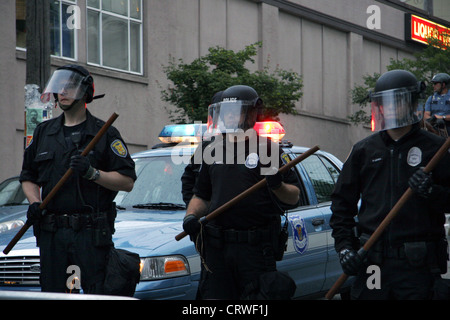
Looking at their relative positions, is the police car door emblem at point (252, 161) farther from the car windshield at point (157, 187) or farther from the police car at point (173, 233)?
the car windshield at point (157, 187)

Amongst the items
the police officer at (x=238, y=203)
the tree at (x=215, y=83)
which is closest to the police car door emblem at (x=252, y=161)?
the police officer at (x=238, y=203)

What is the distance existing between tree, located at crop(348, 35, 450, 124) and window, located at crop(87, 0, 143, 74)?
7.98m

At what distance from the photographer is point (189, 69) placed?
681 inches

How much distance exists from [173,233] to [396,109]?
2.13 metres

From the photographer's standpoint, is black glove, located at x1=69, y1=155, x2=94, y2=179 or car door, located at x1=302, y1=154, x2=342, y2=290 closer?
black glove, located at x1=69, y1=155, x2=94, y2=179

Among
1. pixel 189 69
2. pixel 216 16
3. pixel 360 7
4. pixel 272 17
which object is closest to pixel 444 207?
pixel 189 69

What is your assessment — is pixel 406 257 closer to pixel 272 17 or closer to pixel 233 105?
pixel 233 105

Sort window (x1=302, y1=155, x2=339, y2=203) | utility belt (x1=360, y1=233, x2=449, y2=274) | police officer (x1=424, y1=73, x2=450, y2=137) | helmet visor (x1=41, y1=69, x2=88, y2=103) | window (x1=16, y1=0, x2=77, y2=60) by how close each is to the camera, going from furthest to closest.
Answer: window (x1=16, y1=0, x2=77, y2=60) → police officer (x1=424, y1=73, x2=450, y2=137) → window (x1=302, y1=155, x2=339, y2=203) → helmet visor (x1=41, y1=69, x2=88, y2=103) → utility belt (x1=360, y1=233, x2=449, y2=274)

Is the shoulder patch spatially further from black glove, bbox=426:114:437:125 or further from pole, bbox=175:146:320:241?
black glove, bbox=426:114:437:125

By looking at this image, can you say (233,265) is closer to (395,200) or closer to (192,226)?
(192,226)

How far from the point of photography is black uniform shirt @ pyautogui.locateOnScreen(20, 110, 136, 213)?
4703 mm

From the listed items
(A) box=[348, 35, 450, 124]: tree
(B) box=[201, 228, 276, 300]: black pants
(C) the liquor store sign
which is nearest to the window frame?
(A) box=[348, 35, 450, 124]: tree

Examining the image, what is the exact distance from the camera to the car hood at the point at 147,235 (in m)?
5.43

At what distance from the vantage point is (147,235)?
5.61 m
